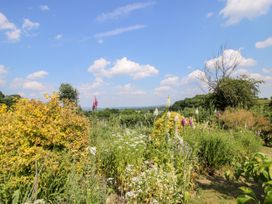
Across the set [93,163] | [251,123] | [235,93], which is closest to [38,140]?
[93,163]

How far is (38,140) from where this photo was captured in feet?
14.3

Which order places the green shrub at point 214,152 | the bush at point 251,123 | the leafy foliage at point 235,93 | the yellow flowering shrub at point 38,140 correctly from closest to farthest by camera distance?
the yellow flowering shrub at point 38,140
the green shrub at point 214,152
the bush at point 251,123
the leafy foliage at point 235,93

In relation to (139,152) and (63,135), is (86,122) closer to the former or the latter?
(63,135)

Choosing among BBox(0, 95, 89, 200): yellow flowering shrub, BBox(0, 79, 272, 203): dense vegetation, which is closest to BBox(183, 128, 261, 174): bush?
BBox(0, 79, 272, 203): dense vegetation

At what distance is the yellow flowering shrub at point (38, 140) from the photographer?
3846 mm

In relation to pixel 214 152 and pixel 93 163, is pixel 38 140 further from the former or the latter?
pixel 214 152

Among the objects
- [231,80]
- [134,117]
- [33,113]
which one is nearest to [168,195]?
[33,113]

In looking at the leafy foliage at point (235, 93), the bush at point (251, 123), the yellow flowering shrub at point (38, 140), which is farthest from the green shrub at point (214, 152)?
the leafy foliage at point (235, 93)

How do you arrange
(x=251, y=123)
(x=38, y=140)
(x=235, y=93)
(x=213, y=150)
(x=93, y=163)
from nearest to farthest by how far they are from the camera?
(x=93, y=163)
(x=38, y=140)
(x=213, y=150)
(x=251, y=123)
(x=235, y=93)

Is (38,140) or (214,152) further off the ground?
(38,140)

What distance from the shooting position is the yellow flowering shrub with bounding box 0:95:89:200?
12.6 ft

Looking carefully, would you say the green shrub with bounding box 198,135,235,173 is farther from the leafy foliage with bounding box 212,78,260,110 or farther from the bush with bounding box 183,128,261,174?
the leafy foliage with bounding box 212,78,260,110

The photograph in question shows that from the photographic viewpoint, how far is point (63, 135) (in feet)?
15.0

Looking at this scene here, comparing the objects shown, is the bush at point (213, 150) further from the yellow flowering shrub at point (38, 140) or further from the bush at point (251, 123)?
the bush at point (251, 123)
